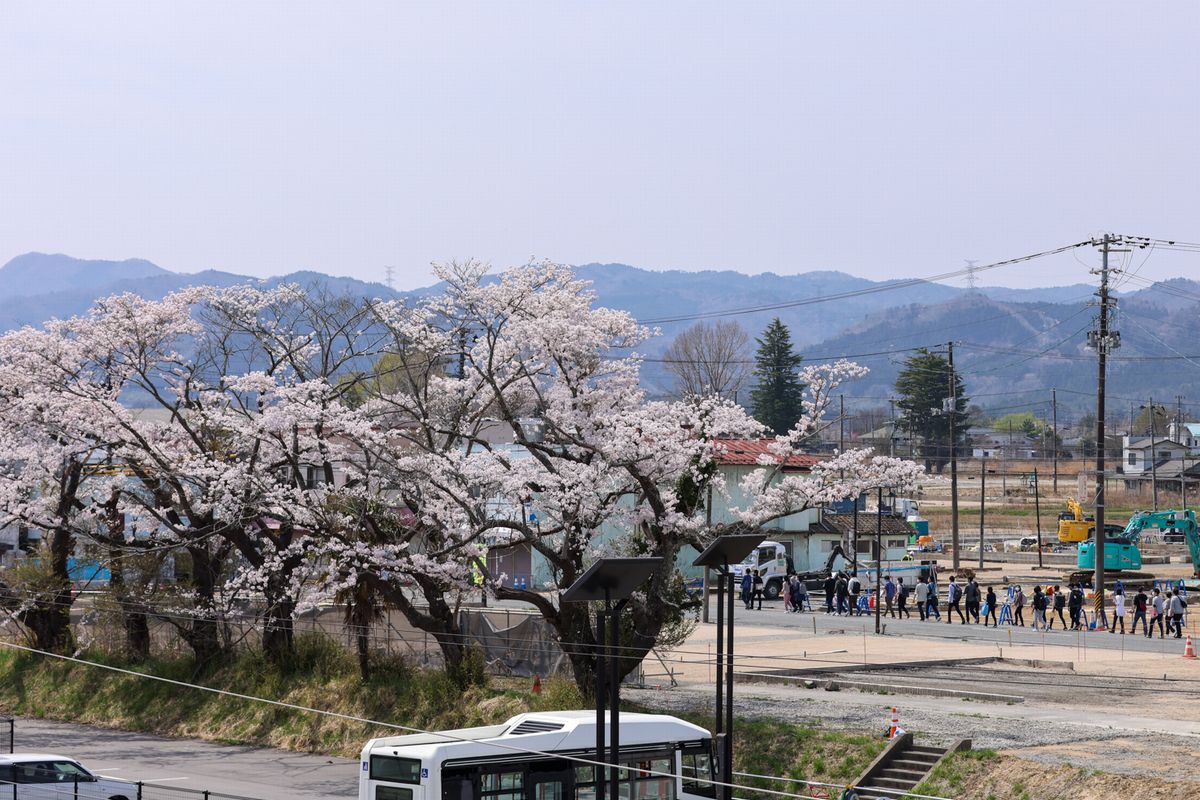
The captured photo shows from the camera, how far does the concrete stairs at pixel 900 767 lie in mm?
20908

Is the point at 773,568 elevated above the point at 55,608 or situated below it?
below

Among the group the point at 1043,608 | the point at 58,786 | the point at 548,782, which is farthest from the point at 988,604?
the point at 58,786

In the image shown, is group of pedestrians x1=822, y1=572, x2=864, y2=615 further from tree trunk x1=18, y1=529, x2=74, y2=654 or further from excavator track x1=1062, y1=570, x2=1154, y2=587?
tree trunk x1=18, y1=529, x2=74, y2=654

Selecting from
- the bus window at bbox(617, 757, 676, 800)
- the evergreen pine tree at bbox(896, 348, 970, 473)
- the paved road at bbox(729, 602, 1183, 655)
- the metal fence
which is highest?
the evergreen pine tree at bbox(896, 348, 970, 473)

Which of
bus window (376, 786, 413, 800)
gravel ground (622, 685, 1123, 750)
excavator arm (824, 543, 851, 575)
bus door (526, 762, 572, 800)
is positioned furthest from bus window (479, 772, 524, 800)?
excavator arm (824, 543, 851, 575)

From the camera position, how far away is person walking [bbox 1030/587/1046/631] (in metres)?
42.1

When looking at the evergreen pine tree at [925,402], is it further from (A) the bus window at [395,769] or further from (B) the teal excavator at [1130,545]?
(A) the bus window at [395,769]

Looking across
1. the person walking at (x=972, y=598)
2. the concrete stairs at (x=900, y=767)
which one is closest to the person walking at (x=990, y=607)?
the person walking at (x=972, y=598)

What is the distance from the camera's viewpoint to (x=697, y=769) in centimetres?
1977

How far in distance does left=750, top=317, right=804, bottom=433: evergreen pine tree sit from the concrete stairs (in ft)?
330

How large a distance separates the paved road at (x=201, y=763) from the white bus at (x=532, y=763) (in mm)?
6467

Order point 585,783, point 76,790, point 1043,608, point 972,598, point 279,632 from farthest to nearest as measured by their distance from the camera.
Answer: point 972,598 → point 1043,608 → point 279,632 → point 76,790 → point 585,783

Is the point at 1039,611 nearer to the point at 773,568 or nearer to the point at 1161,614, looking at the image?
the point at 1161,614

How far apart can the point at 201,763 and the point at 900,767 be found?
49.1 ft
